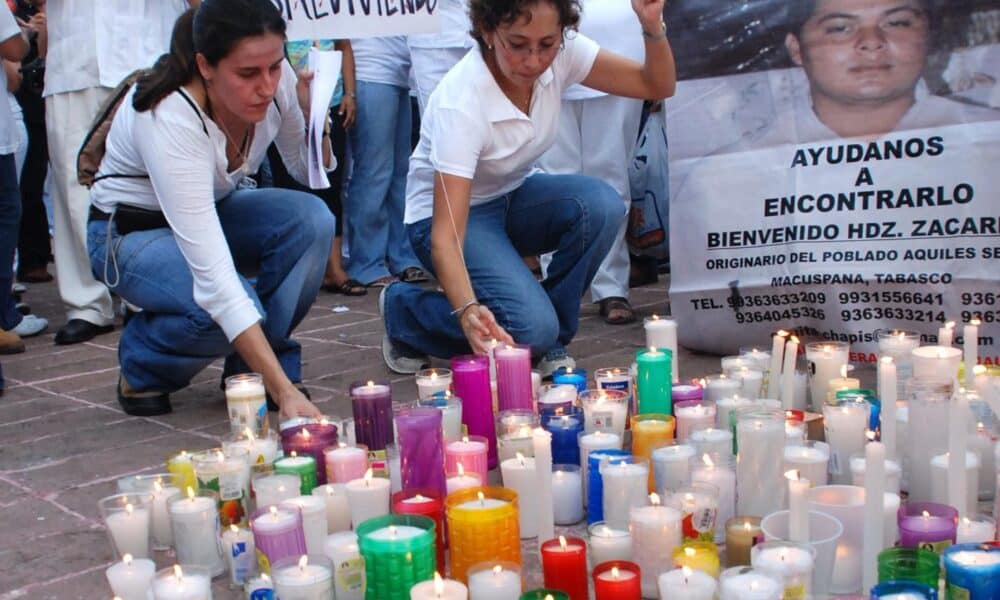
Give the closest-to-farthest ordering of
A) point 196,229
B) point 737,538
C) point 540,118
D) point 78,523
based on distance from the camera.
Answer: point 737,538, point 78,523, point 196,229, point 540,118

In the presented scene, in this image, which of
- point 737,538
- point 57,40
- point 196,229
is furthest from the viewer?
point 57,40

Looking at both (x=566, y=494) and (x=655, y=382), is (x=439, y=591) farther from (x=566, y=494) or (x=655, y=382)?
(x=655, y=382)

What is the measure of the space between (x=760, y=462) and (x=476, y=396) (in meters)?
0.93

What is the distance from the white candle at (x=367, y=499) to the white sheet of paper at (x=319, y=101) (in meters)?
1.57

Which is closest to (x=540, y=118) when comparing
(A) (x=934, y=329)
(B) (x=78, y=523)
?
(A) (x=934, y=329)

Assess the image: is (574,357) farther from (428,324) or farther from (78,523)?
(78,523)

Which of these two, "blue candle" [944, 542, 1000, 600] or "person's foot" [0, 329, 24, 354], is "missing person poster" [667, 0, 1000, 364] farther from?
"person's foot" [0, 329, 24, 354]

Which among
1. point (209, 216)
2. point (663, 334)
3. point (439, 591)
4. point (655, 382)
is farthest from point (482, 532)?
point (209, 216)

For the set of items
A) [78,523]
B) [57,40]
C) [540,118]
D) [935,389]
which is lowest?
[78,523]

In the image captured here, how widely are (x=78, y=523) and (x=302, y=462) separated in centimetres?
64

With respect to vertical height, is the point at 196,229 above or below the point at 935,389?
above

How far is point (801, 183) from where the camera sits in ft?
14.4

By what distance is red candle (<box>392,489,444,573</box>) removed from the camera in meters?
2.71

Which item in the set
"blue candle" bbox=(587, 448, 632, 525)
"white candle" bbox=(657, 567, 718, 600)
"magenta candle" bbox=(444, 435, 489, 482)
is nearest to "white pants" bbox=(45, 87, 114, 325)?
"magenta candle" bbox=(444, 435, 489, 482)
